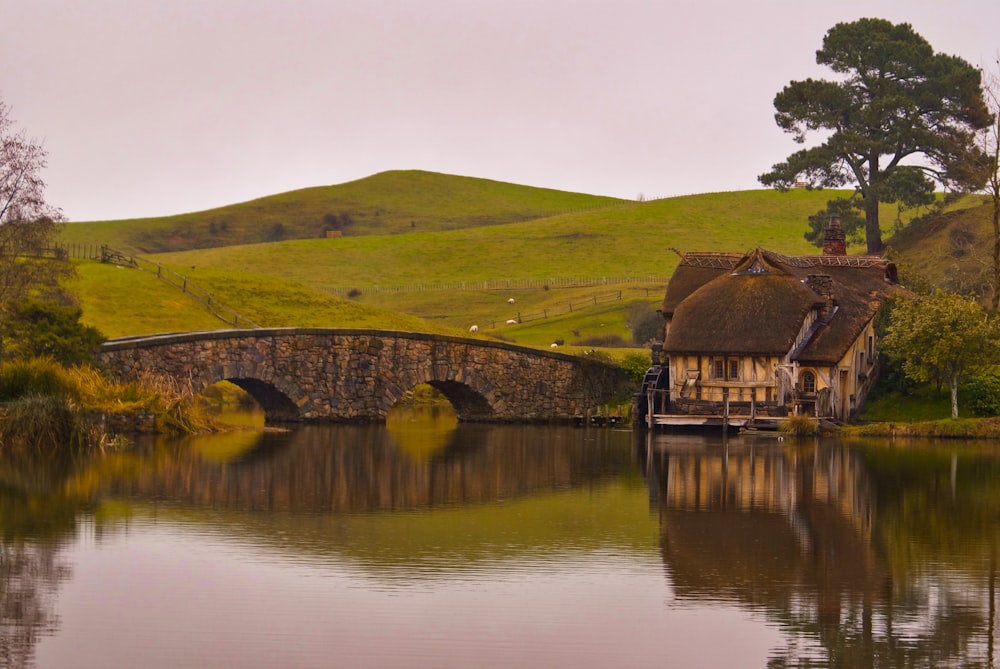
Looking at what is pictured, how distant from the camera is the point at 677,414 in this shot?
176ft

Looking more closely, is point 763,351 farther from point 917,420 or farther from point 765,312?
point 917,420

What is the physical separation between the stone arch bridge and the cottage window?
29.4 feet

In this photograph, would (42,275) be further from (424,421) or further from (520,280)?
(520,280)

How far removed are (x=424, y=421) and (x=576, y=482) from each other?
24025mm

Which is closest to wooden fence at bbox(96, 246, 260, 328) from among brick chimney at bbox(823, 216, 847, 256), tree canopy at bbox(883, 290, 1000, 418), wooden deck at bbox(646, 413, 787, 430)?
wooden deck at bbox(646, 413, 787, 430)

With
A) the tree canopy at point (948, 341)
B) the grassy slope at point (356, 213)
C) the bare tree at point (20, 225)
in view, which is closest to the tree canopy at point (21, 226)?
the bare tree at point (20, 225)

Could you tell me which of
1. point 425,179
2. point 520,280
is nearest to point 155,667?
point 520,280

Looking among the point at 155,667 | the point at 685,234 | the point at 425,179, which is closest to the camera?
the point at 155,667

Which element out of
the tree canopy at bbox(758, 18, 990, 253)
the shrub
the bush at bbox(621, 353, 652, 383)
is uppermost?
the tree canopy at bbox(758, 18, 990, 253)

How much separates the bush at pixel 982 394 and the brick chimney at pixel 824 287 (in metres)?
5.36

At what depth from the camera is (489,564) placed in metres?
21.5

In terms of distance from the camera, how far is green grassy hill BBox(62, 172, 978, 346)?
251 feet

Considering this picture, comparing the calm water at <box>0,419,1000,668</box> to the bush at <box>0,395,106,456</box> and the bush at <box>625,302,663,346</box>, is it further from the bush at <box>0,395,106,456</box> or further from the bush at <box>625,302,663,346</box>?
the bush at <box>625,302,663,346</box>

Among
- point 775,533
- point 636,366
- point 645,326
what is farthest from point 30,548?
point 645,326
